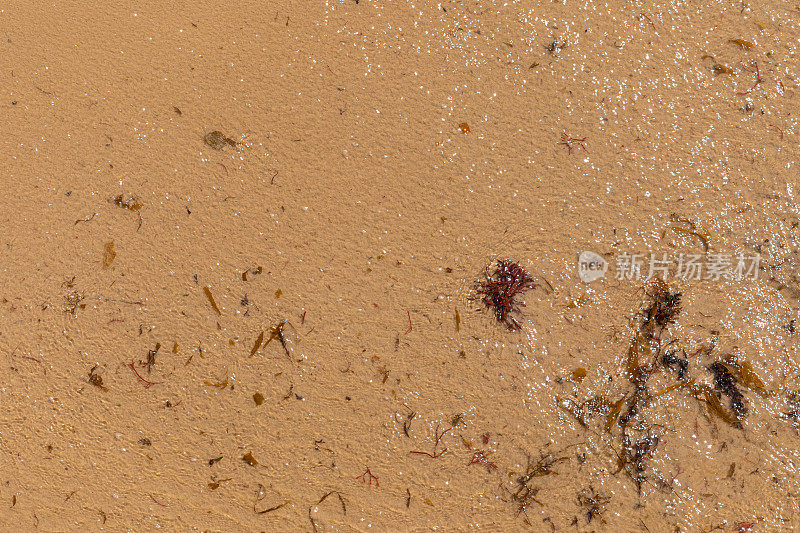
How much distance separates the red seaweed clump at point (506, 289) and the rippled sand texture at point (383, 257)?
0.05 m

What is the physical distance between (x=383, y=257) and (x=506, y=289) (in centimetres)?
75

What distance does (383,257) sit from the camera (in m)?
3.01

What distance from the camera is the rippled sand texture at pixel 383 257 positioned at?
2.93m

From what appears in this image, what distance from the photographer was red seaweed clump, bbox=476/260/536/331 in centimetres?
297

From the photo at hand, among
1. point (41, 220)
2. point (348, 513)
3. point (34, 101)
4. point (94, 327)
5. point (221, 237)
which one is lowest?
point (348, 513)

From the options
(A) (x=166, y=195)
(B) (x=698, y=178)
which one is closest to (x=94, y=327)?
(A) (x=166, y=195)

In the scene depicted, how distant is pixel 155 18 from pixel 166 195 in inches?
44.4

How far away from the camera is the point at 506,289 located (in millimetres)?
2977

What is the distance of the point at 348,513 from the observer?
9.57 feet

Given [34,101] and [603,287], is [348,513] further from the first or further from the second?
[34,101]

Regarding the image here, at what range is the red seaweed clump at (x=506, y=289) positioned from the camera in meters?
2.97

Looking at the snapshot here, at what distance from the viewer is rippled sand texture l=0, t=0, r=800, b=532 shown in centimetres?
293

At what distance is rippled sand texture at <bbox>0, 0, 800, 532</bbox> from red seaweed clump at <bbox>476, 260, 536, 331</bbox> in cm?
5

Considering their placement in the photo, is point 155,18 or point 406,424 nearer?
point 406,424
